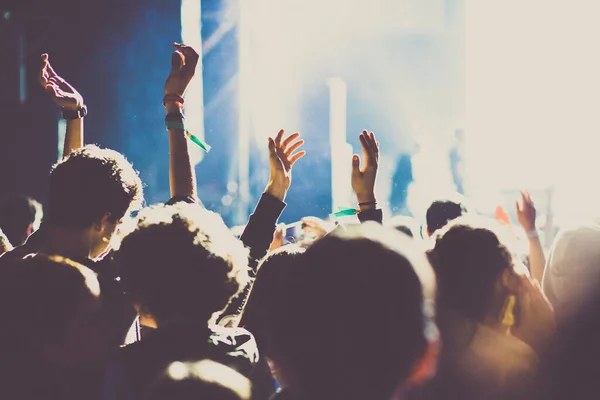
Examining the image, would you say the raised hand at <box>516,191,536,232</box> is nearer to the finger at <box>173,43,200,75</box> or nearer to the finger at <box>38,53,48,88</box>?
the finger at <box>173,43,200,75</box>

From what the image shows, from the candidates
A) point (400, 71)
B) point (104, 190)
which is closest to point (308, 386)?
point (104, 190)

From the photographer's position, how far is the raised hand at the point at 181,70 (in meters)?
1.80

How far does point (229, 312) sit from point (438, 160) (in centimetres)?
483

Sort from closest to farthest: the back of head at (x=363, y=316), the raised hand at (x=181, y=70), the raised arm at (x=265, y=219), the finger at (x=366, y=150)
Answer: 1. the back of head at (x=363, y=316)
2. the raised arm at (x=265, y=219)
3. the raised hand at (x=181, y=70)
4. the finger at (x=366, y=150)

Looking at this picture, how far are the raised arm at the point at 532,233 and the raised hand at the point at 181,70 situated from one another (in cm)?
137

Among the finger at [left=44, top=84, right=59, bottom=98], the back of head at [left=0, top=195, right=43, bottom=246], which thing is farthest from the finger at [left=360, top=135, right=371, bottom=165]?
the back of head at [left=0, top=195, right=43, bottom=246]

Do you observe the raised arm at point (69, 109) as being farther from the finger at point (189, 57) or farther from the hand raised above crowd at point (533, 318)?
the hand raised above crowd at point (533, 318)

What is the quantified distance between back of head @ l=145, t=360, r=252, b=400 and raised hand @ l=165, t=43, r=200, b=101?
113 centimetres

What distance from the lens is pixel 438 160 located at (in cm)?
633

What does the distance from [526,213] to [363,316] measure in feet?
5.88

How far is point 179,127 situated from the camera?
1.77 metres

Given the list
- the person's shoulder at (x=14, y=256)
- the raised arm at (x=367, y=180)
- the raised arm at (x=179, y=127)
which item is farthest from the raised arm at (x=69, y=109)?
the raised arm at (x=367, y=180)

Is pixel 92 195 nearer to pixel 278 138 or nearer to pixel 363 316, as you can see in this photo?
pixel 278 138

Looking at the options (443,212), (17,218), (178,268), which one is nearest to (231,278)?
(178,268)
